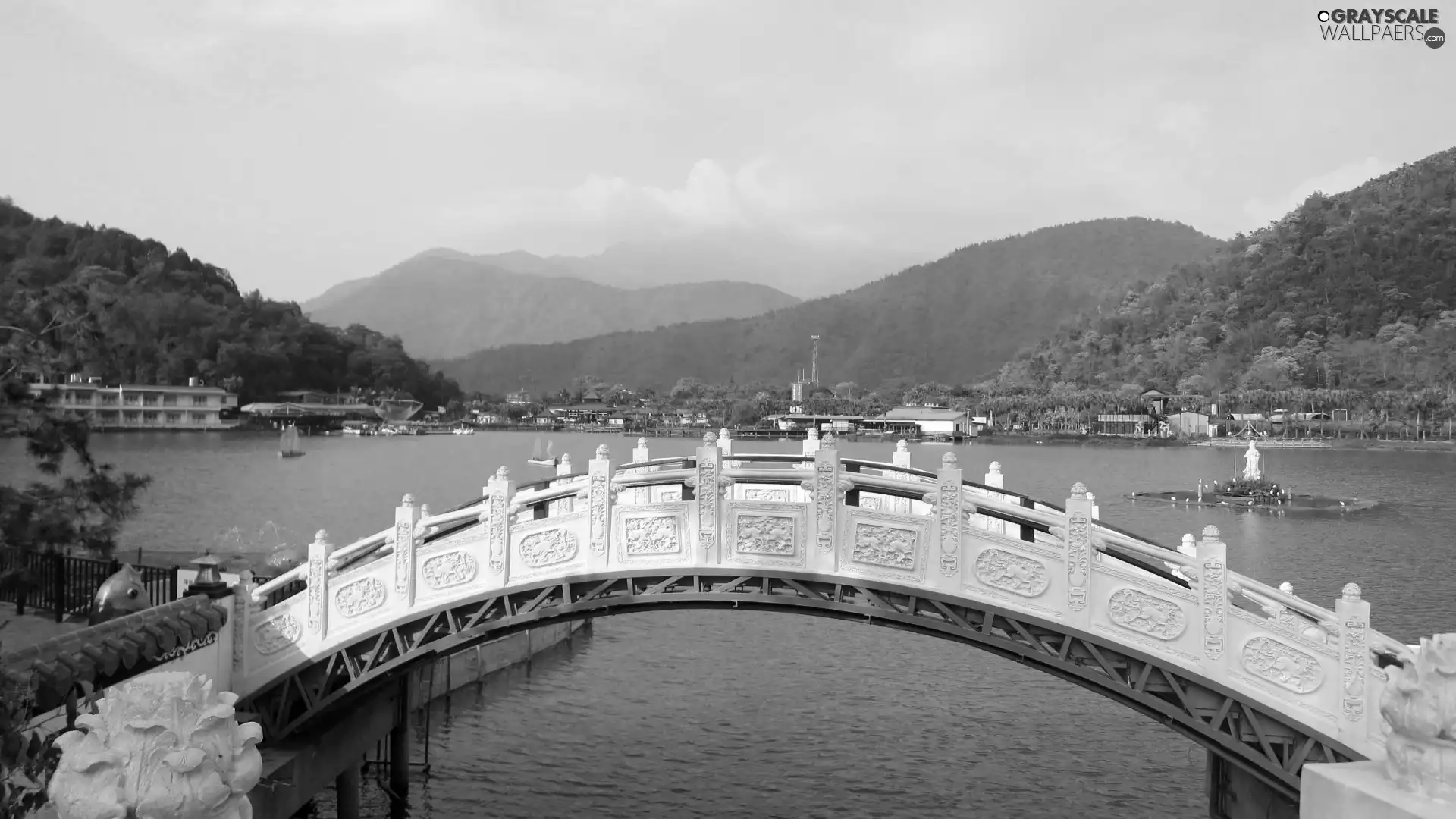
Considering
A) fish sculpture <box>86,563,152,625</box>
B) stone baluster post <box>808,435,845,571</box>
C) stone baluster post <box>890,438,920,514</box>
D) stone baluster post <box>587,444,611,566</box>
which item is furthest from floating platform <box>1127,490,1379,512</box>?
fish sculpture <box>86,563,152,625</box>

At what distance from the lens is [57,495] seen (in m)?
11.5

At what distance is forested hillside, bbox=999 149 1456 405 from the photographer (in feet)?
325

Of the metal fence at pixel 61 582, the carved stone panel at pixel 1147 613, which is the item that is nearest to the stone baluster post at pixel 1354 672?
the carved stone panel at pixel 1147 613

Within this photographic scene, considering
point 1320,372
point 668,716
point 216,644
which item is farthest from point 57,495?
point 1320,372

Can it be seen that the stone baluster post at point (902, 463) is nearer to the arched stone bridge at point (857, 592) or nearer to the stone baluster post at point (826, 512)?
the arched stone bridge at point (857, 592)

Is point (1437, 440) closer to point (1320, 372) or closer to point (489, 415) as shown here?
point (1320, 372)

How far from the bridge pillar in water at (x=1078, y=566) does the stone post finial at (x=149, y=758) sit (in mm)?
6803

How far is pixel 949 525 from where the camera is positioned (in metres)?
8.59

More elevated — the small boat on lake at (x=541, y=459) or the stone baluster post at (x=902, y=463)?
the stone baluster post at (x=902, y=463)

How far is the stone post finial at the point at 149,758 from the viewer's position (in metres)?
2.65

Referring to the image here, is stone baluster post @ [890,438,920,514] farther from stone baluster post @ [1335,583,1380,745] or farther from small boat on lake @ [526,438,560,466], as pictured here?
small boat on lake @ [526,438,560,466]

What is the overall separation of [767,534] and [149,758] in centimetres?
654

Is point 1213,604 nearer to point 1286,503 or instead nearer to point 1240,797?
point 1240,797

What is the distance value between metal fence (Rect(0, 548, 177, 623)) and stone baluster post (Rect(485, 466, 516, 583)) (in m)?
4.43
